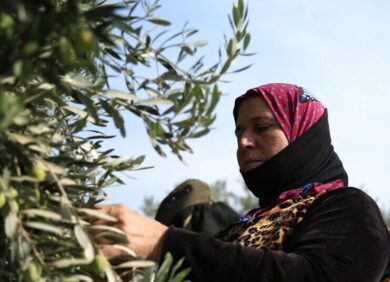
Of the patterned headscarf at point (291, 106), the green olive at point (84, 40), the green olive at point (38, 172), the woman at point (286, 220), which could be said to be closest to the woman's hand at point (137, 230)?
the woman at point (286, 220)

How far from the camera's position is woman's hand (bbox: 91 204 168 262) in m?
2.14

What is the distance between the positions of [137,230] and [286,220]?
947 mm

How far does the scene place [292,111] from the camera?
3.53m

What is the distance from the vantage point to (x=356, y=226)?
8.60 feet

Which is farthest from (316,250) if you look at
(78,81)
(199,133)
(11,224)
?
(11,224)

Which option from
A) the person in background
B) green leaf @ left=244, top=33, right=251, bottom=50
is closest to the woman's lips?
green leaf @ left=244, top=33, right=251, bottom=50

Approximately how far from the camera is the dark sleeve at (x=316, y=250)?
92.3 inches

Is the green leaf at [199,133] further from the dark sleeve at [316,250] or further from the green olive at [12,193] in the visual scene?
the dark sleeve at [316,250]

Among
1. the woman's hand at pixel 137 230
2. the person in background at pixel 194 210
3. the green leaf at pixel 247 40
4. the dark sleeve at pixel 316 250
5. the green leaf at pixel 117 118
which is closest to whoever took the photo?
the green leaf at pixel 117 118

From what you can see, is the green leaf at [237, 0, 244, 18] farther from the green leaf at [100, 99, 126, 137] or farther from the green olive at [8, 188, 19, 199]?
the green olive at [8, 188, 19, 199]

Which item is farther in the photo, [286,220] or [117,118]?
[286,220]

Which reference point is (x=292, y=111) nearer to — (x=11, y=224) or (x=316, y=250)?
(x=316, y=250)

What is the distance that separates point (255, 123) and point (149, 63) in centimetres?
147

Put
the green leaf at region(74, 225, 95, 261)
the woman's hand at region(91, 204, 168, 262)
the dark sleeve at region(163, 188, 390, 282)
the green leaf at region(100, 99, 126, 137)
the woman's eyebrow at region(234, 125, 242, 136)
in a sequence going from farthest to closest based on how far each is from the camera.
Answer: the woman's eyebrow at region(234, 125, 242, 136)
the dark sleeve at region(163, 188, 390, 282)
the woman's hand at region(91, 204, 168, 262)
the green leaf at region(100, 99, 126, 137)
the green leaf at region(74, 225, 95, 261)
